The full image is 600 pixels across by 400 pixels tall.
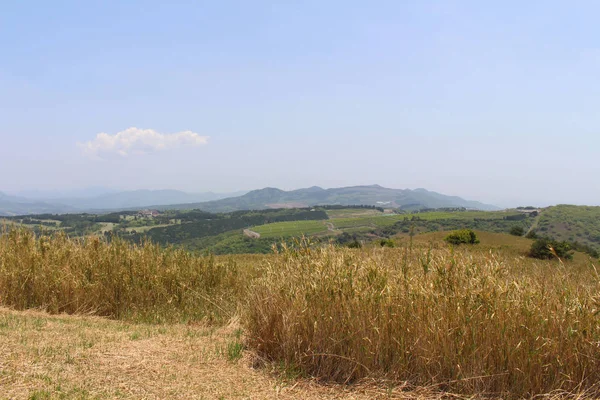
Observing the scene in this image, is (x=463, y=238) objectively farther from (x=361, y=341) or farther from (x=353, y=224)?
(x=353, y=224)

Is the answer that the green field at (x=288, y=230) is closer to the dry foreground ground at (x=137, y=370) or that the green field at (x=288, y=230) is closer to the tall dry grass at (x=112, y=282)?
the tall dry grass at (x=112, y=282)

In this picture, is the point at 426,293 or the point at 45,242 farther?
the point at 45,242

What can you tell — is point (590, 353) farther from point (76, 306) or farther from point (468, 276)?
point (76, 306)

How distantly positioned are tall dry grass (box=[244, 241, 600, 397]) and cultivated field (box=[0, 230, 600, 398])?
0.01m

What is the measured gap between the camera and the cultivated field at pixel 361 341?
3.63 meters

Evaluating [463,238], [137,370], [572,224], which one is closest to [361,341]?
[137,370]

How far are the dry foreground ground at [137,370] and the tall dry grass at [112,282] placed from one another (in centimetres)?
182

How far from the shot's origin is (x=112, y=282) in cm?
763

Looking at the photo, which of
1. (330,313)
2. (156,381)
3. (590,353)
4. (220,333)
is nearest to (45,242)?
(220,333)

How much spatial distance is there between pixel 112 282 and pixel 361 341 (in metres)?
5.83

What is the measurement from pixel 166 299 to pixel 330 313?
4.68 metres

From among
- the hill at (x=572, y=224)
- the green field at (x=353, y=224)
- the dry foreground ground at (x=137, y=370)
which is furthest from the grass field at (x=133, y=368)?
the hill at (x=572, y=224)

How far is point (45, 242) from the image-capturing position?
887cm

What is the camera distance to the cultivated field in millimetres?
3631
